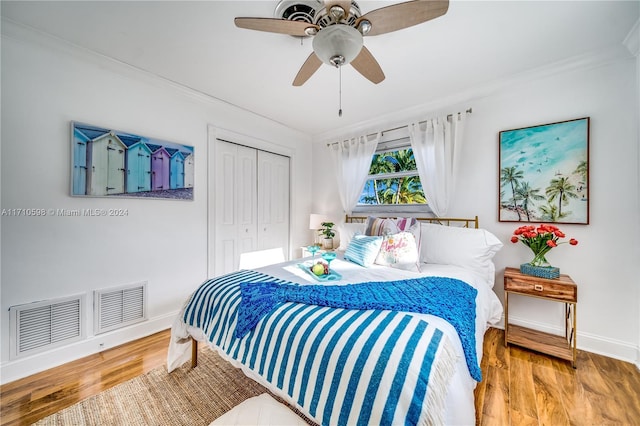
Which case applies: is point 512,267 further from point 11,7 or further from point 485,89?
point 11,7

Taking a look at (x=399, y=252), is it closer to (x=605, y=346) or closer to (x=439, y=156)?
(x=439, y=156)

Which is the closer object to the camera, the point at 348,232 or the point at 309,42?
the point at 309,42

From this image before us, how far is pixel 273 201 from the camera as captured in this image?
379 centimetres

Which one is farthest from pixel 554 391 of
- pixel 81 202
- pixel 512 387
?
pixel 81 202

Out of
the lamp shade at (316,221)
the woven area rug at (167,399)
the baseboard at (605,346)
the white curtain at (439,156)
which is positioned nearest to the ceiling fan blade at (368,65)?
the white curtain at (439,156)

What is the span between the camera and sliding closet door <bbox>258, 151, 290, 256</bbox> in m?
3.62

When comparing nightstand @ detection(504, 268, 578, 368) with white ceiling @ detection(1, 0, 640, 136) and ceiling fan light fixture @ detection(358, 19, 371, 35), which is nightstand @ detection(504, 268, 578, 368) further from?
ceiling fan light fixture @ detection(358, 19, 371, 35)

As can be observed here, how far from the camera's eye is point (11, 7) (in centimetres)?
166

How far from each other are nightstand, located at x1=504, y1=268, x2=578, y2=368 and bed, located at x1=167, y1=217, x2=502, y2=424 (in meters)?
0.26

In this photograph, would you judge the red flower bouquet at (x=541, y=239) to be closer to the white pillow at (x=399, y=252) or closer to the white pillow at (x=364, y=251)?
the white pillow at (x=399, y=252)

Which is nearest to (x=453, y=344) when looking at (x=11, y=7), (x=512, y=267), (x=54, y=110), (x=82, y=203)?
(x=512, y=267)

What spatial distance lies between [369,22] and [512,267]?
257 cm

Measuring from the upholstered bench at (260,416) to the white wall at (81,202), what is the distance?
6.49 ft

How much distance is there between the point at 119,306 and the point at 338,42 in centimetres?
286
